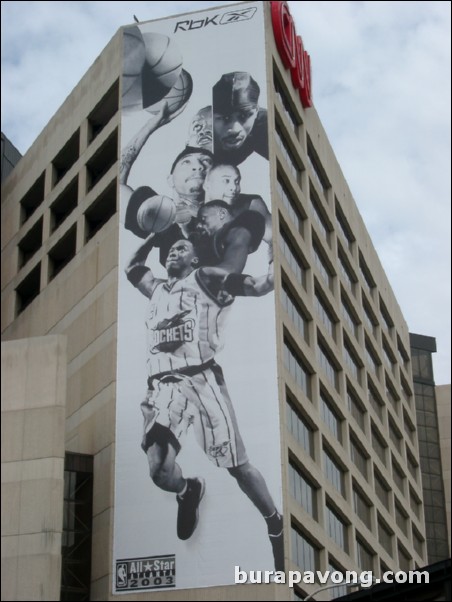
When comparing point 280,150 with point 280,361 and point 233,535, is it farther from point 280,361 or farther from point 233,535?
point 233,535

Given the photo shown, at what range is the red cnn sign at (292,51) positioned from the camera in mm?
77975

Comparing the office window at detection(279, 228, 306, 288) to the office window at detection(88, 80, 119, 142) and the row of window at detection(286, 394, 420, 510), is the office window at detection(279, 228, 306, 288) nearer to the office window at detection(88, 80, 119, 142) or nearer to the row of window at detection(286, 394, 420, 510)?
the row of window at detection(286, 394, 420, 510)

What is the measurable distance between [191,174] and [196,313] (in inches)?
363

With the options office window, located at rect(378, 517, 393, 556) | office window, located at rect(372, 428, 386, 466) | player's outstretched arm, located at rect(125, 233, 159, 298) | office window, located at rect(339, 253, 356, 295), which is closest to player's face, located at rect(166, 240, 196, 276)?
player's outstretched arm, located at rect(125, 233, 159, 298)

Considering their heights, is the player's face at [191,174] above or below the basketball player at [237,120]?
below

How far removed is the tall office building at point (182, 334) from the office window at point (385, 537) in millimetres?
4231

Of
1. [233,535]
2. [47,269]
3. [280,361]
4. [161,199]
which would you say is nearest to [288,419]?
[280,361]

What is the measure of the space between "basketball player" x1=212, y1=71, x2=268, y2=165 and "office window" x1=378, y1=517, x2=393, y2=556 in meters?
33.9

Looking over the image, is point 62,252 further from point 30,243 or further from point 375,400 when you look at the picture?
point 375,400

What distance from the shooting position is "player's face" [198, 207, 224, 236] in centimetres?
7262

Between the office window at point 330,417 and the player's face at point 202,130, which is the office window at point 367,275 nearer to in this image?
the office window at point 330,417

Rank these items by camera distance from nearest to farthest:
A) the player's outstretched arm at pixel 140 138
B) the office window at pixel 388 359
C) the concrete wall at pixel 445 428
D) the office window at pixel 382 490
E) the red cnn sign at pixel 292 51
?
1. the player's outstretched arm at pixel 140 138
2. the red cnn sign at pixel 292 51
3. the office window at pixel 382 490
4. the office window at pixel 388 359
5. the concrete wall at pixel 445 428

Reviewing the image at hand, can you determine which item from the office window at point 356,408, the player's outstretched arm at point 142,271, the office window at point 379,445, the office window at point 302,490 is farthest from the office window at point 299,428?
the office window at point 379,445

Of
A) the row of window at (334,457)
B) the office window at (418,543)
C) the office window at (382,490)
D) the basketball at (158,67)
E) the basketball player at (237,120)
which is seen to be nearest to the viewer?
the row of window at (334,457)
